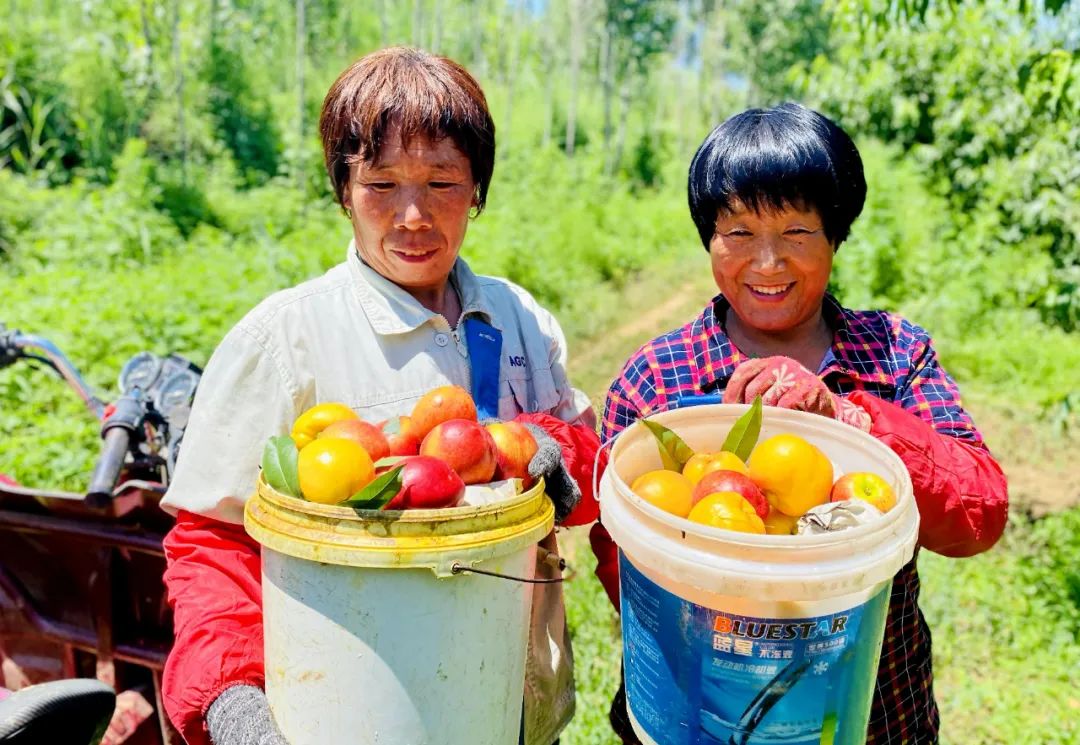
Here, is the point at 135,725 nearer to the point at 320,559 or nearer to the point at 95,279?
the point at 320,559

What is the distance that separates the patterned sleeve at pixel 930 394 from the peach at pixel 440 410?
918 millimetres

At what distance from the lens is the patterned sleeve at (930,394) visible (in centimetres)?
171

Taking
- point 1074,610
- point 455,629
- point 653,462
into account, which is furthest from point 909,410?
point 1074,610

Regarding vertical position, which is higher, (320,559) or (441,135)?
(441,135)

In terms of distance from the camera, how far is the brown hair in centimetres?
166

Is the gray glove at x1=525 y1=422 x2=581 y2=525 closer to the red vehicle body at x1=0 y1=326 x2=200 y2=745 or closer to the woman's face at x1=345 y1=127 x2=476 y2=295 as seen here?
the woman's face at x1=345 y1=127 x2=476 y2=295

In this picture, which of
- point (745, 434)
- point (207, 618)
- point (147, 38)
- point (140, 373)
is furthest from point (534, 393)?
point (147, 38)

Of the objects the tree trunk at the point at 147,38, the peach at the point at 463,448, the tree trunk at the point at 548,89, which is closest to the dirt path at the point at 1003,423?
the peach at the point at 463,448

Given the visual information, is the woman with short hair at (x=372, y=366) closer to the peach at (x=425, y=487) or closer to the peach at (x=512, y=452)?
the peach at (x=512, y=452)

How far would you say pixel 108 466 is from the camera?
7.39ft

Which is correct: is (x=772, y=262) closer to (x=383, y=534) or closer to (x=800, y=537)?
(x=800, y=537)

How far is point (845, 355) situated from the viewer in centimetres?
182

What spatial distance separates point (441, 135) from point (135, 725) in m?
1.74

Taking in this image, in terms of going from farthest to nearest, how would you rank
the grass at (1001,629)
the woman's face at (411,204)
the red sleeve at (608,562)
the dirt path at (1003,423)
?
the dirt path at (1003,423) < the grass at (1001,629) < the red sleeve at (608,562) < the woman's face at (411,204)
